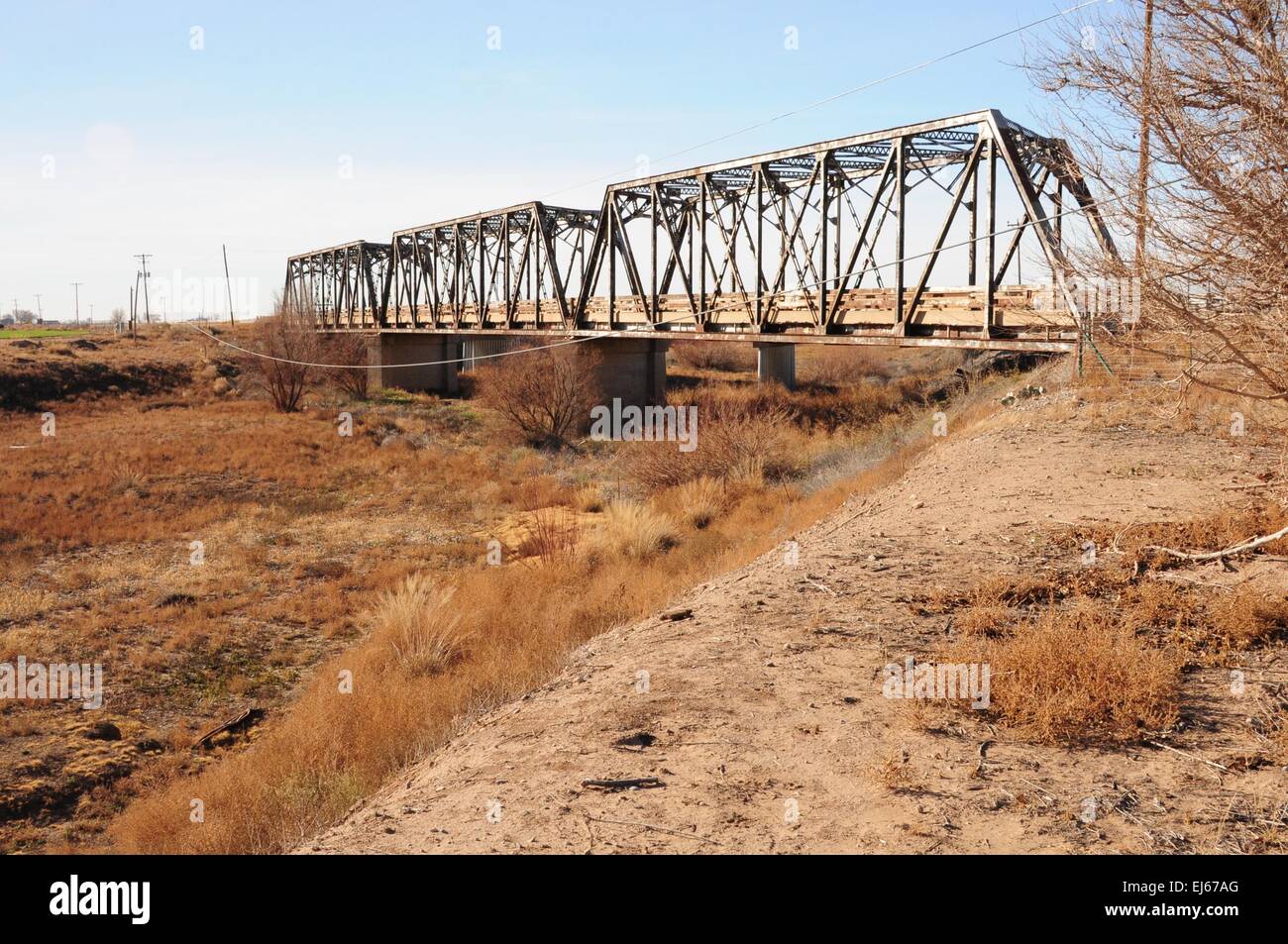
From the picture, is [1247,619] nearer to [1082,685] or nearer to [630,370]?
[1082,685]

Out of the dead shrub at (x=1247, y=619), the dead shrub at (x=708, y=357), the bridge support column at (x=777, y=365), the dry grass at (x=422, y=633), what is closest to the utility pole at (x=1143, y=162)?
the dead shrub at (x=1247, y=619)

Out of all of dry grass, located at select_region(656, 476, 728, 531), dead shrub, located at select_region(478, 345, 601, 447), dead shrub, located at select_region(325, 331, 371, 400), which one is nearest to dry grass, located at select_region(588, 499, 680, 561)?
dry grass, located at select_region(656, 476, 728, 531)

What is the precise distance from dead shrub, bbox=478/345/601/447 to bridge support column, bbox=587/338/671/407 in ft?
1.55

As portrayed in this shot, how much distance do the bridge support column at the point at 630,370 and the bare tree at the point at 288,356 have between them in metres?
16.5

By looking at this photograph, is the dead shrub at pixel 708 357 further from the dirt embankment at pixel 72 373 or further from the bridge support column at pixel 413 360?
the dirt embankment at pixel 72 373

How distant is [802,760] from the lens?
213 inches

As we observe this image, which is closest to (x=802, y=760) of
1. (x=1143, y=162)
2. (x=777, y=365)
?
(x=1143, y=162)

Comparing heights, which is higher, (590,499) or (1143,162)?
(1143,162)

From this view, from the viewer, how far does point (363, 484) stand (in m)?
27.3

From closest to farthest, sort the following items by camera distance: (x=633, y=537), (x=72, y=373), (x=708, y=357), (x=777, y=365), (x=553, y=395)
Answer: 1. (x=633, y=537)
2. (x=553, y=395)
3. (x=777, y=365)
4. (x=72, y=373)
5. (x=708, y=357)

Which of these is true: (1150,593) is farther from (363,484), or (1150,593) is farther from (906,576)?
(363,484)

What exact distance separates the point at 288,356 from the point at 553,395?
1634cm

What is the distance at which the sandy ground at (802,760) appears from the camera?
14.9 ft

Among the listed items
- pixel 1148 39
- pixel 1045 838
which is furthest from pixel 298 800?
pixel 1148 39
